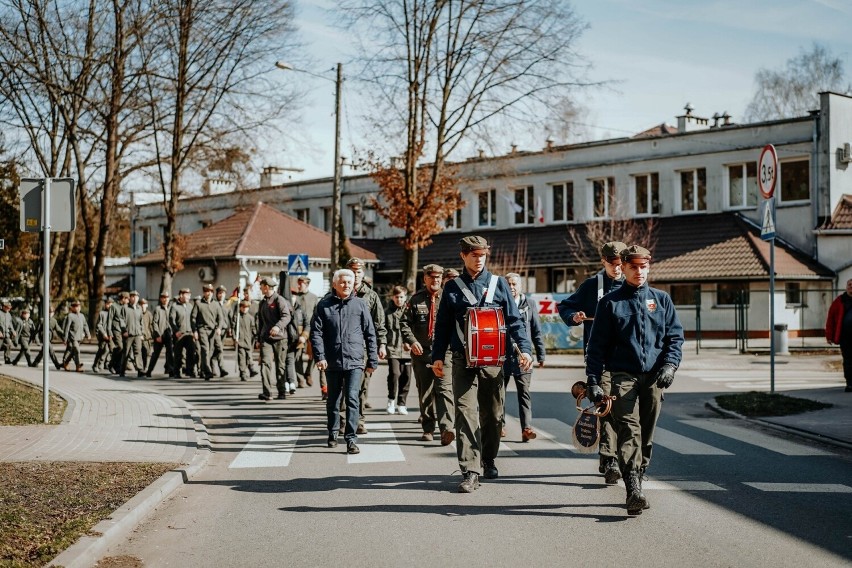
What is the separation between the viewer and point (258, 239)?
136ft

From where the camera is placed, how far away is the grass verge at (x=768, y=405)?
13758 millimetres

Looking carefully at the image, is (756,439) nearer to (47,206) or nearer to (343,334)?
(343,334)

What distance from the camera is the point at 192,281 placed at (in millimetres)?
43375

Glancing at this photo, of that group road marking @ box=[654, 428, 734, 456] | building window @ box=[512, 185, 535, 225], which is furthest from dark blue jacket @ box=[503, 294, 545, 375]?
building window @ box=[512, 185, 535, 225]

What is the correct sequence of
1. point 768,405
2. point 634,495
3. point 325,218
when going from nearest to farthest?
point 634,495, point 768,405, point 325,218

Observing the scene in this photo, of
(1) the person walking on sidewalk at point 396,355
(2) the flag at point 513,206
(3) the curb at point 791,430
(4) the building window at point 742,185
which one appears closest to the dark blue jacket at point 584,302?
(3) the curb at point 791,430

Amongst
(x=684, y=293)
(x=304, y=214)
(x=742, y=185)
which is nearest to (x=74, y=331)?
(x=684, y=293)

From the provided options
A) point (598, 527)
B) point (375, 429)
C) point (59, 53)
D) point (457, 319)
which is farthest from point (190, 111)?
point (598, 527)

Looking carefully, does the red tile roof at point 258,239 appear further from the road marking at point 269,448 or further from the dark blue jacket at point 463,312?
the dark blue jacket at point 463,312

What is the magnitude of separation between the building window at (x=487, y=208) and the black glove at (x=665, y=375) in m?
39.3

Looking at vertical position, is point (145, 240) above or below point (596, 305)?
above

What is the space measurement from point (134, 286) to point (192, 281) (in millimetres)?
11364

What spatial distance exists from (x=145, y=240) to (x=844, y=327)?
54.7 m

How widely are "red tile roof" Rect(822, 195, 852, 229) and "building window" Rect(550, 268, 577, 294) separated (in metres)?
10.3
